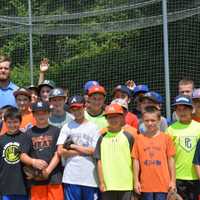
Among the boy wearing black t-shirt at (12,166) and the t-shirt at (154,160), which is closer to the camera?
the t-shirt at (154,160)

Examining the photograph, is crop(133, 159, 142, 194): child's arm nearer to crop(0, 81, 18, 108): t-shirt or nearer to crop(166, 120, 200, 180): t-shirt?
crop(166, 120, 200, 180): t-shirt

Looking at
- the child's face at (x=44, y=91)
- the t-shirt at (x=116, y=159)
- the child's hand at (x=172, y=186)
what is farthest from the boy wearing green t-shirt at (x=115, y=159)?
the child's face at (x=44, y=91)

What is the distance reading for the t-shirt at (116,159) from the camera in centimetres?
532

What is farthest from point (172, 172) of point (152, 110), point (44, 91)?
point (44, 91)

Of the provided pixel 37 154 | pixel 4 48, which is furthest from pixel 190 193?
pixel 4 48

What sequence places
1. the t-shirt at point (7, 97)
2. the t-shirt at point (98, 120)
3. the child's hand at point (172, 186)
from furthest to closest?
the t-shirt at point (7, 97), the t-shirt at point (98, 120), the child's hand at point (172, 186)

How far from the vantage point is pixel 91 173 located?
5508mm

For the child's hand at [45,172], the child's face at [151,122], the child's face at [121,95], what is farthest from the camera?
the child's face at [121,95]

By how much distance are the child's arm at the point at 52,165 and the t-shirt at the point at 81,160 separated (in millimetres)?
116

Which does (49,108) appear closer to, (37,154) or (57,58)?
(37,154)

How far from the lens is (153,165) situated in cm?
523

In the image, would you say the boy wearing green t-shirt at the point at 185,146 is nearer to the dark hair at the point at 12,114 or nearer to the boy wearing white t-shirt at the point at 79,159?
the boy wearing white t-shirt at the point at 79,159

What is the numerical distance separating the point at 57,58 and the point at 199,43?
371 centimetres

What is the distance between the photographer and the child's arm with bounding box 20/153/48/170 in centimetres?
542
